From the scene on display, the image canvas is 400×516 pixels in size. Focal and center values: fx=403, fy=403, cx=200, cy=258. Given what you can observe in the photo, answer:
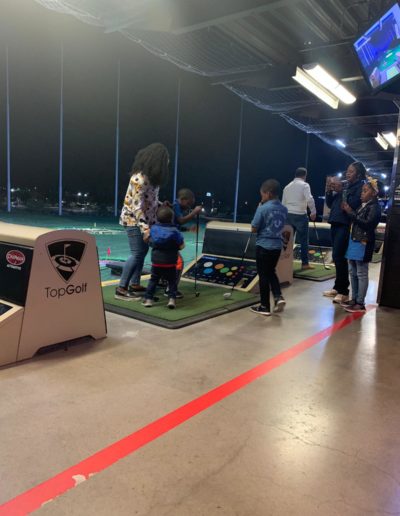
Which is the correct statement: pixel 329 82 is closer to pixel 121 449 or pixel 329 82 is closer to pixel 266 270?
pixel 266 270

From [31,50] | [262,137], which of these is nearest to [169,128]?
[262,137]

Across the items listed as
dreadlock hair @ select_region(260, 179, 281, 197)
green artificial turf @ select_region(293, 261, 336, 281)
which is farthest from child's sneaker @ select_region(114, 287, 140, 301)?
green artificial turf @ select_region(293, 261, 336, 281)

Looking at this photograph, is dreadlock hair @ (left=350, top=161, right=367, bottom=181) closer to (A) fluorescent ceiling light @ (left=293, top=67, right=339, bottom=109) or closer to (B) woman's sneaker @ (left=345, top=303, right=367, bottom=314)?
(B) woman's sneaker @ (left=345, top=303, right=367, bottom=314)

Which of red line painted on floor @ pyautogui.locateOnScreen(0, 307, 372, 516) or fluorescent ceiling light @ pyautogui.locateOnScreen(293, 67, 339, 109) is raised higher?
fluorescent ceiling light @ pyautogui.locateOnScreen(293, 67, 339, 109)

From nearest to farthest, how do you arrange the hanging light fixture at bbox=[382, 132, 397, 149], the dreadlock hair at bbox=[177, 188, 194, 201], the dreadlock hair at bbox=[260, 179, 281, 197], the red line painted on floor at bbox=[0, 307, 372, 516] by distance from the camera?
the red line painted on floor at bbox=[0, 307, 372, 516]
the dreadlock hair at bbox=[260, 179, 281, 197]
the dreadlock hair at bbox=[177, 188, 194, 201]
the hanging light fixture at bbox=[382, 132, 397, 149]

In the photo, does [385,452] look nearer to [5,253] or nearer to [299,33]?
[5,253]

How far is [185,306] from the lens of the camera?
178 inches

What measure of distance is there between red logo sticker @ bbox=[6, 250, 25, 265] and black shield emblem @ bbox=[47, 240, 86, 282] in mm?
200

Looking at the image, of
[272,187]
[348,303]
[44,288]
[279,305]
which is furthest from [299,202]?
[44,288]

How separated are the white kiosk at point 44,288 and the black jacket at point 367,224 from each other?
294 cm

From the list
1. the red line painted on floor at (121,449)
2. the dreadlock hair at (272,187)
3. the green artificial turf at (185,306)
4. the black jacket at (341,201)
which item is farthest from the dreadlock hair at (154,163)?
the red line painted on floor at (121,449)

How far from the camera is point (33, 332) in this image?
3.01m

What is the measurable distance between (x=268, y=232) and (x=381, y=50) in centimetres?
246

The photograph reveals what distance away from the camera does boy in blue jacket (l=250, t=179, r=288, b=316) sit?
4.45 meters
